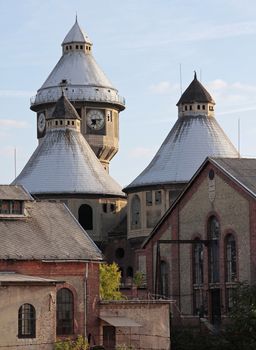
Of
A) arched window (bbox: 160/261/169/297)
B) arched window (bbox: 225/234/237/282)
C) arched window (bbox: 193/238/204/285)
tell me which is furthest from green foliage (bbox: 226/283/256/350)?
arched window (bbox: 160/261/169/297)

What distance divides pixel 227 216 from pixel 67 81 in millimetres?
50162

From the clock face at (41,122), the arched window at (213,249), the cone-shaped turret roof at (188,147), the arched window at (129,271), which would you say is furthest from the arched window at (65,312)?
the clock face at (41,122)

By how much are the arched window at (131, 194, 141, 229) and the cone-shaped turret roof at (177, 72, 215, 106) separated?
9.11 m

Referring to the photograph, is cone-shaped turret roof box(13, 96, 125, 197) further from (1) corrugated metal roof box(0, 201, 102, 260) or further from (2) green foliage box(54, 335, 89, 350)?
(2) green foliage box(54, 335, 89, 350)

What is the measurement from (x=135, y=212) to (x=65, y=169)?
8279 millimetres

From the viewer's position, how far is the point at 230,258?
71250 mm

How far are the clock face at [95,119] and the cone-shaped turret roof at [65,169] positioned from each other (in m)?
10.2

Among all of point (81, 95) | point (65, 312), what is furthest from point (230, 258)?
point (81, 95)

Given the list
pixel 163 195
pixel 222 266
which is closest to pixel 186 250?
pixel 222 266

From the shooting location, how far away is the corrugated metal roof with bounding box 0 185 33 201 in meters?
65.3

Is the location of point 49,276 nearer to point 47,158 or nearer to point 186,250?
point 186,250

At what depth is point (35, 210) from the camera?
6706cm

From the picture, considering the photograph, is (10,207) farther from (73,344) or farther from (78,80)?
(78,80)

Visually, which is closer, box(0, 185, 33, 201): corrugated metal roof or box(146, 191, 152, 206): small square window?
box(0, 185, 33, 201): corrugated metal roof
